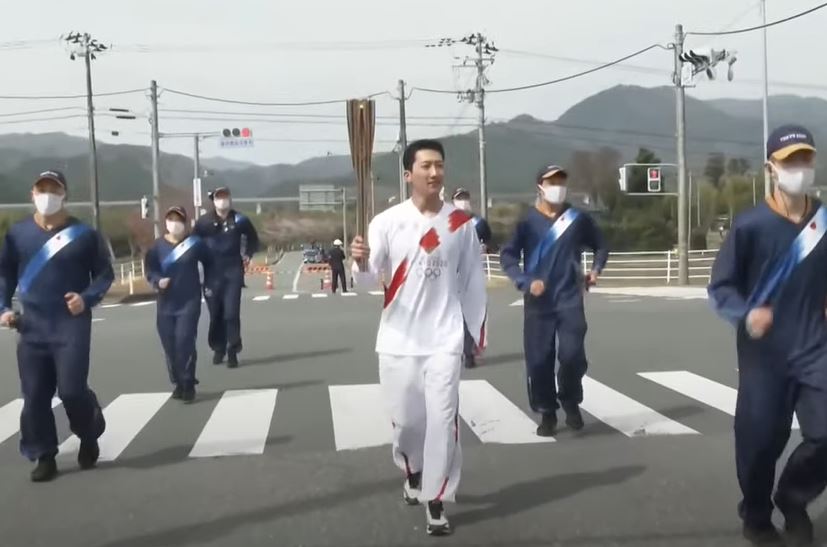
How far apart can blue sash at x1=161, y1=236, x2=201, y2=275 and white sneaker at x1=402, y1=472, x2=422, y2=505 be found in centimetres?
470

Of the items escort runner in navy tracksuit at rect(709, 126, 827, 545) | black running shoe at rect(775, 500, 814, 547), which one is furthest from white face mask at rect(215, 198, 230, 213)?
black running shoe at rect(775, 500, 814, 547)

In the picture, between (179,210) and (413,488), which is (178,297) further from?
(413,488)

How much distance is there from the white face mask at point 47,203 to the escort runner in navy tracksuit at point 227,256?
16.6 feet

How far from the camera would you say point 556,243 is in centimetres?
712

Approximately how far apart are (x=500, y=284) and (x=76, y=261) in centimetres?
3009

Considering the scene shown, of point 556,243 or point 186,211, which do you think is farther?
point 186,211

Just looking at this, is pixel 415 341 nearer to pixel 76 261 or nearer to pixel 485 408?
pixel 76 261

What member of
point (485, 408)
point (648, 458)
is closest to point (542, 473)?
point (648, 458)

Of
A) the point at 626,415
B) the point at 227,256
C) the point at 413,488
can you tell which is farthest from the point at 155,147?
the point at 413,488

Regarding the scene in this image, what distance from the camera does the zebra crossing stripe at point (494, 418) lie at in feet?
23.5

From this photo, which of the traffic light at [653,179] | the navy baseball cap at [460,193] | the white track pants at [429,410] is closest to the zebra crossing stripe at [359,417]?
the white track pants at [429,410]

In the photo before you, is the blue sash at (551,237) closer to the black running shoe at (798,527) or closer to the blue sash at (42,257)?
the black running shoe at (798,527)

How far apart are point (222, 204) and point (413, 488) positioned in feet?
21.5

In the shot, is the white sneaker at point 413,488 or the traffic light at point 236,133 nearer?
the white sneaker at point 413,488
